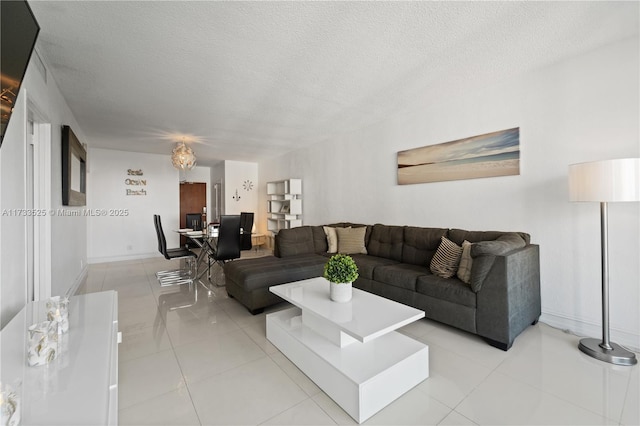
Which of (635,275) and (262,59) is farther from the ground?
(262,59)

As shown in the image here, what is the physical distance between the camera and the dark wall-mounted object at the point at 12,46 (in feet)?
3.83

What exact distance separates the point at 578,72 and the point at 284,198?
5.18m

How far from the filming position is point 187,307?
312cm

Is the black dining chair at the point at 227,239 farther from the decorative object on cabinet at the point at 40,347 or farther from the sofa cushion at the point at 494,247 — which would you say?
the sofa cushion at the point at 494,247

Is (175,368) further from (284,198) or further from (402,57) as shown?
(284,198)

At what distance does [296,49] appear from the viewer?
230cm

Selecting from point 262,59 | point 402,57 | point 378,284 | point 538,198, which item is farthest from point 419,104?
point 378,284

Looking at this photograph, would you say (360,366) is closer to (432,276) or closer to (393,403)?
(393,403)

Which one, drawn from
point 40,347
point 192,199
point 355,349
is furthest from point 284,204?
point 40,347

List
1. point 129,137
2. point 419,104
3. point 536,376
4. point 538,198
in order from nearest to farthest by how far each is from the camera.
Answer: point 536,376 < point 538,198 < point 419,104 < point 129,137

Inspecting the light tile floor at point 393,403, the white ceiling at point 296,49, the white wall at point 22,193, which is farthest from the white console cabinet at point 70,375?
the white ceiling at point 296,49

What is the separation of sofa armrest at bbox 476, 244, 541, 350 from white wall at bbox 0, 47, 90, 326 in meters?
3.24

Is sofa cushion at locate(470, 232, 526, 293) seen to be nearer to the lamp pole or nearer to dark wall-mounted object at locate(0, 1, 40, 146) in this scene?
the lamp pole

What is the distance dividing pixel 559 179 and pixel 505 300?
1.35 m
